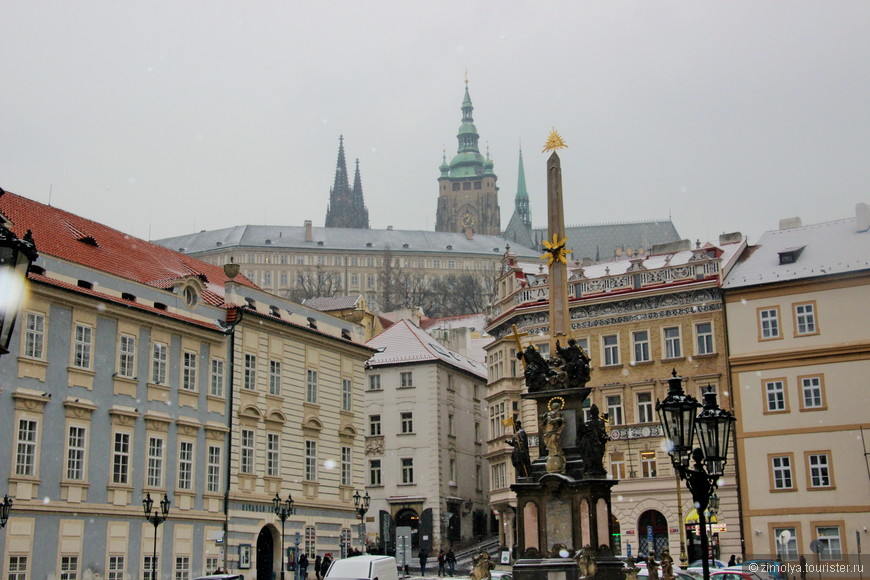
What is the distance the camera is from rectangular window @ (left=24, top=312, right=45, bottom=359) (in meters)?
29.9

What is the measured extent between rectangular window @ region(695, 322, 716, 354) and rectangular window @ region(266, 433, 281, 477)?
54.4 ft

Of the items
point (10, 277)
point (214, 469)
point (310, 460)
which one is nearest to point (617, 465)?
point (310, 460)

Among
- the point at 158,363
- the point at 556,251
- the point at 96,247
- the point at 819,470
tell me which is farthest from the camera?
the point at 819,470

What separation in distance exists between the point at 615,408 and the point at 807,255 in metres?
9.49

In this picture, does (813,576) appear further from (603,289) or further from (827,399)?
(603,289)

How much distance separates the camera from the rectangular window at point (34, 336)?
98.1ft

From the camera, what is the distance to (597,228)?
162375mm

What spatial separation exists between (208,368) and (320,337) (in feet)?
21.6

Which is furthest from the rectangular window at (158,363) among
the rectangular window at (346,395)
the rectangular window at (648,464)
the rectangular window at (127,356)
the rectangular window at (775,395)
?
the rectangular window at (775,395)

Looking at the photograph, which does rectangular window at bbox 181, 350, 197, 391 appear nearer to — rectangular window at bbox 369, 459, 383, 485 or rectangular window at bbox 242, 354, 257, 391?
rectangular window at bbox 242, 354, 257, 391

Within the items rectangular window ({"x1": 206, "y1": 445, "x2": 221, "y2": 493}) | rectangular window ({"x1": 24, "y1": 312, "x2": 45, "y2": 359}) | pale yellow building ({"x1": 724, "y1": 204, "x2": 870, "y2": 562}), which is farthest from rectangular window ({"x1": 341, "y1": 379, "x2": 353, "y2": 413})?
rectangular window ({"x1": 24, "y1": 312, "x2": 45, "y2": 359})

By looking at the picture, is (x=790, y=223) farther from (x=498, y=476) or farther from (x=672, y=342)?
(x=498, y=476)

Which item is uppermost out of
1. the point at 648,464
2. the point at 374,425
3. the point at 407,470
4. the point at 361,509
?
the point at 374,425

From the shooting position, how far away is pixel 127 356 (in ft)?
109
